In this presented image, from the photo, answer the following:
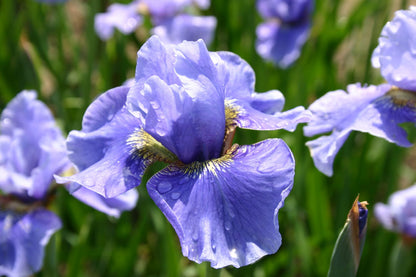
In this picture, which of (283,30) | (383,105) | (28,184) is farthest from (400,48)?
(283,30)

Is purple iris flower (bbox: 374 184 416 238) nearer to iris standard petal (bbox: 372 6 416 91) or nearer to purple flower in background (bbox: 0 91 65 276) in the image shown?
iris standard petal (bbox: 372 6 416 91)

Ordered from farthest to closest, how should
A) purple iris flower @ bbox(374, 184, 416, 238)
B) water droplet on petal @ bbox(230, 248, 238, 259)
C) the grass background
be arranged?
the grass background → purple iris flower @ bbox(374, 184, 416, 238) → water droplet on petal @ bbox(230, 248, 238, 259)

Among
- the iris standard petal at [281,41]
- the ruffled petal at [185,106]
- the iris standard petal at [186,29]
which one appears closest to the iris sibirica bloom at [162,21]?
the iris standard petal at [186,29]

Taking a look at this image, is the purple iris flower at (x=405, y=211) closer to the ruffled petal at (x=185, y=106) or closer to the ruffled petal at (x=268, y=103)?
the ruffled petal at (x=268, y=103)

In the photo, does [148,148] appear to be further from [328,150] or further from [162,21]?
[162,21]

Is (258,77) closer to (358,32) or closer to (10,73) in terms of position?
(358,32)

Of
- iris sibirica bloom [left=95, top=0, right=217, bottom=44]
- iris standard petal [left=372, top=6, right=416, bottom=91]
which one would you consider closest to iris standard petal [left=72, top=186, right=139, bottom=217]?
iris standard petal [left=372, top=6, right=416, bottom=91]
